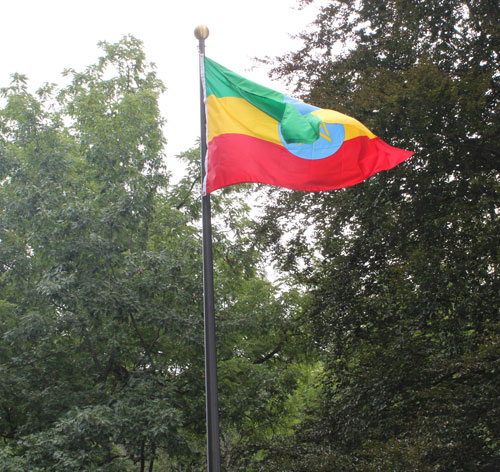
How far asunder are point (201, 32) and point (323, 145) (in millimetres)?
1629

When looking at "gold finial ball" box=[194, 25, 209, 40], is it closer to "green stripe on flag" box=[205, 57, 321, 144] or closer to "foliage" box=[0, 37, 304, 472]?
"green stripe on flag" box=[205, 57, 321, 144]

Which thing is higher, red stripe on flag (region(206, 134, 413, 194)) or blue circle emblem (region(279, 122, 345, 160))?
blue circle emblem (region(279, 122, 345, 160))

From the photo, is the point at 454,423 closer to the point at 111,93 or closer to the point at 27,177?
the point at 27,177

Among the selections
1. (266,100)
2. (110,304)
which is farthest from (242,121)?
(110,304)

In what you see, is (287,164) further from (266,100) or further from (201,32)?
(201,32)

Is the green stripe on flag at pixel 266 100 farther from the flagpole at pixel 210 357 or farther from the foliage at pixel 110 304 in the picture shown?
the foliage at pixel 110 304

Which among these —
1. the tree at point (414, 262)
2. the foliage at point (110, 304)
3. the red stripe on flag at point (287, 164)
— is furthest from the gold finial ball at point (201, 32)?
the foliage at point (110, 304)

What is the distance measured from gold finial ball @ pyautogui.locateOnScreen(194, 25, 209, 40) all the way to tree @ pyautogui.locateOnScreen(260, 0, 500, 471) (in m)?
4.35

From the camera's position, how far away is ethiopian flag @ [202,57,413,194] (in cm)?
522

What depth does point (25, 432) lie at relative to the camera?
11.3 m

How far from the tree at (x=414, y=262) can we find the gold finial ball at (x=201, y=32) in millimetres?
4350

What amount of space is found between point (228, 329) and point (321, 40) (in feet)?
22.9

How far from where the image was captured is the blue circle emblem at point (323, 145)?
563 centimetres

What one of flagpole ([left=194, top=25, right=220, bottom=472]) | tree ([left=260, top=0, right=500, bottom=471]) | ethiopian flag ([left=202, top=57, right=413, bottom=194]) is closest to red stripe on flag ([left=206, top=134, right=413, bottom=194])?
ethiopian flag ([left=202, top=57, right=413, bottom=194])
